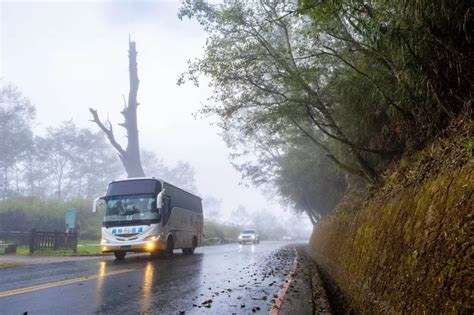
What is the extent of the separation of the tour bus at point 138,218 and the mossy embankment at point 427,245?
11252mm

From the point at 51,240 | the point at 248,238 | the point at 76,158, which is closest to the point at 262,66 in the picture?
the point at 51,240

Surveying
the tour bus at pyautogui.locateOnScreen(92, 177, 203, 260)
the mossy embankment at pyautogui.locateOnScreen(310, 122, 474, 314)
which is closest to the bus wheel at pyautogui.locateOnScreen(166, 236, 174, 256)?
the tour bus at pyautogui.locateOnScreen(92, 177, 203, 260)

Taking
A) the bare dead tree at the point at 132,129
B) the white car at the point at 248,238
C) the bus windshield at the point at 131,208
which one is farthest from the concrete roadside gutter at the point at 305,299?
the white car at the point at 248,238

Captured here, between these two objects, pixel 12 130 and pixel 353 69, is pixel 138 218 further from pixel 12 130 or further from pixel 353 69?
pixel 12 130

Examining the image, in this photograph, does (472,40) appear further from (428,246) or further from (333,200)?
(333,200)

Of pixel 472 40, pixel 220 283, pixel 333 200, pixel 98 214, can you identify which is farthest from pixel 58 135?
pixel 472 40

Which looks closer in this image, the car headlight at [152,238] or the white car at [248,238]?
the car headlight at [152,238]

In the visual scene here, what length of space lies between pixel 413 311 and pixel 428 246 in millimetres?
698

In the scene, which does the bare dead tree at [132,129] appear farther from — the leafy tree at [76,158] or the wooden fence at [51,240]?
the leafy tree at [76,158]

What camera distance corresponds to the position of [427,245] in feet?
14.0

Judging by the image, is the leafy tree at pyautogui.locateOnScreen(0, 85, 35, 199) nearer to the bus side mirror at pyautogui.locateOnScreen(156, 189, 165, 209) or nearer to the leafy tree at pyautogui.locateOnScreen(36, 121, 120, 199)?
the leafy tree at pyautogui.locateOnScreen(36, 121, 120, 199)

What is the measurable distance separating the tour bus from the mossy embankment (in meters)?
11.3

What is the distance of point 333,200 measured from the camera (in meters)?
31.4

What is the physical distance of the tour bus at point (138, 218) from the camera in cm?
1719
